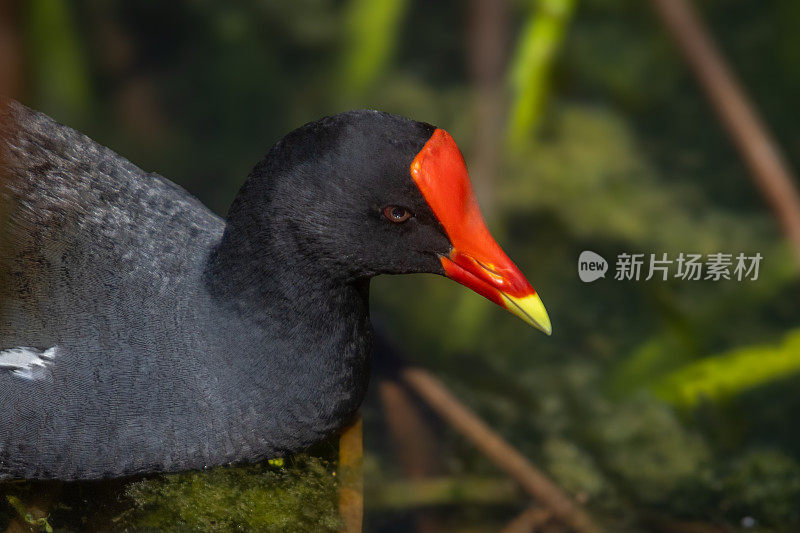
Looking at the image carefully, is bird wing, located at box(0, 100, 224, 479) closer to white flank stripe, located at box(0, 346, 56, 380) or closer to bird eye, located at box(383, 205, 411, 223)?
white flank stripe, located at box(0, 346, 56, 380)

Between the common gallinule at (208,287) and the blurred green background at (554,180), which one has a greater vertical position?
the blurred green background at (554,180)

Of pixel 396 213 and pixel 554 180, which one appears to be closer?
pixel 396 213

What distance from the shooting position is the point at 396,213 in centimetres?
187

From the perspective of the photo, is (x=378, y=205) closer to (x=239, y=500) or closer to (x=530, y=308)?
(x=530, y=308)

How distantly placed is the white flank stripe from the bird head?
0.53m

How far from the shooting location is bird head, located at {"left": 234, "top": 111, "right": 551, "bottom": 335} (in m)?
1.80

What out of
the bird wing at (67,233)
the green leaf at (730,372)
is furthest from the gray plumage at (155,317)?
the green leaf at (730,372)

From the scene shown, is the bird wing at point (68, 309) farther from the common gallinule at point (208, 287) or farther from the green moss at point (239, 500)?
the green moss at point (239, 500)

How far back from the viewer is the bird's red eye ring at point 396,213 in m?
1.86

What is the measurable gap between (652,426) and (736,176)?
1362mm

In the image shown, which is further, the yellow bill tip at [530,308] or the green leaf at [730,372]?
the green leaf at [730,372]

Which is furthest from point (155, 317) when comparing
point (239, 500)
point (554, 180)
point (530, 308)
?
point (554, 180)

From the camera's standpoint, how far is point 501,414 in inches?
110

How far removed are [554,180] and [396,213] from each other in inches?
77.0
